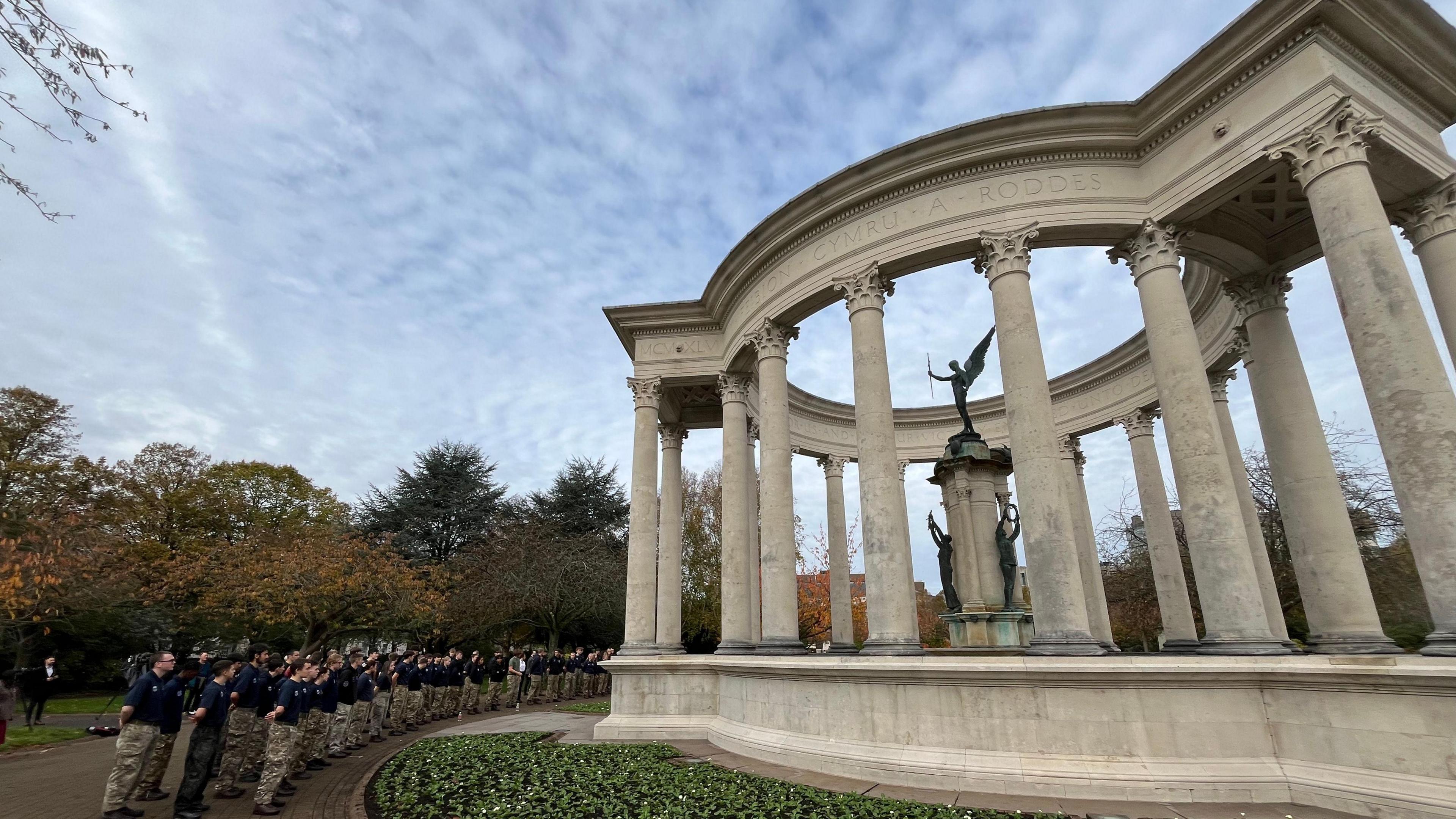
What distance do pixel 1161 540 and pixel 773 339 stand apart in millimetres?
14533

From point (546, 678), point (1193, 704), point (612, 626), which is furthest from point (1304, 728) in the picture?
point (612, 626)

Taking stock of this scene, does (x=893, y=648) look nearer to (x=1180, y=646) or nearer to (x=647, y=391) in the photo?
(x=1180, y=646)

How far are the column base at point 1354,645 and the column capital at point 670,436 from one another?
18.8 meters

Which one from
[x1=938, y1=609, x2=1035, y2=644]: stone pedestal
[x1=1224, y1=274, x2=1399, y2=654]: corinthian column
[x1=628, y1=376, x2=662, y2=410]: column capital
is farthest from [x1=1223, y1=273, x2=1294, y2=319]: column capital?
[x1=628, y1=376, x2=662, y2=410]: column capital

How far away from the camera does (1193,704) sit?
33.3ft

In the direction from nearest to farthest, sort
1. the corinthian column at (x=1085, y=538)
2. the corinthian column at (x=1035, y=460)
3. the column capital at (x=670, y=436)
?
the corinthian column at (x=1035, y=460), the corinthian column at (x=1085, y=538), the column capital at (x=670, y=436)

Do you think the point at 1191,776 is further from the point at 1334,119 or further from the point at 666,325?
the point at 666,325

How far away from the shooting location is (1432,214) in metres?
13.6

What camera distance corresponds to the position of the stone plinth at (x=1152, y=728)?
868 cm

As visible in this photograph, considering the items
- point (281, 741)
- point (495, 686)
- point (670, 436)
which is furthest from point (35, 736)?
point (670, 436)

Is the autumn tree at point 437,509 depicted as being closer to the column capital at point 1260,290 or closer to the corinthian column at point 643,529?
the corinthian column at point 643,529

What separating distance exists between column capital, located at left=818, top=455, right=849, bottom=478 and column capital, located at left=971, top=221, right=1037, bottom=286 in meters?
14.0

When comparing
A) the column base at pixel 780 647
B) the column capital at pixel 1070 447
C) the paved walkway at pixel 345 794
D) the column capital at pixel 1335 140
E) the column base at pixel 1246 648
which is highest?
the column capital at pixel 1335 140

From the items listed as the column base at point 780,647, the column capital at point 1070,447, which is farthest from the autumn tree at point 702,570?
the column base at point 780,647
